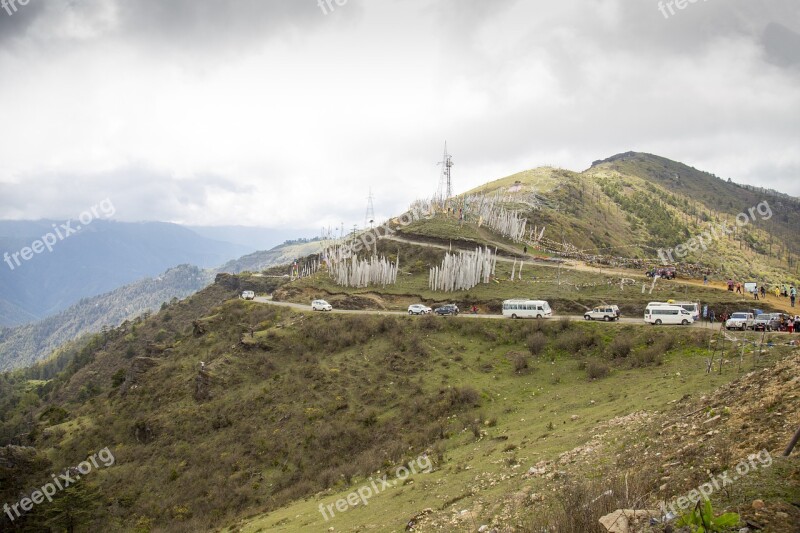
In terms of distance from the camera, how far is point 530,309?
42469mm

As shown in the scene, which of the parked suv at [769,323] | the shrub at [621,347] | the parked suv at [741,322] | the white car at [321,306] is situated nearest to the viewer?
the parked suv at [769,323]

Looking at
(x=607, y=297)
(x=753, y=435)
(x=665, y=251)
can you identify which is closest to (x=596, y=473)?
(x=753, y=435)

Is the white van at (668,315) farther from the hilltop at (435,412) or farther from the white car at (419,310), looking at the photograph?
the white car at (419,310)

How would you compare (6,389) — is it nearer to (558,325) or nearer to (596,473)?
(558,325)

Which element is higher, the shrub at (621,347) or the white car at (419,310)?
the white car at (419,310)

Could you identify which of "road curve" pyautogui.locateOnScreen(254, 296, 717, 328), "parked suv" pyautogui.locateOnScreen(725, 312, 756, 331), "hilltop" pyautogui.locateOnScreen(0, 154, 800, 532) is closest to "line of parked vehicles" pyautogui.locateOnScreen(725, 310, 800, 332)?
"parked suv" pyautogui.locateOnScreen(725, 312, 756, 331)

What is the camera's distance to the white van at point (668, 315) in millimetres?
35062

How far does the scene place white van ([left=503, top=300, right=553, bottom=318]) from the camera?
138 ft

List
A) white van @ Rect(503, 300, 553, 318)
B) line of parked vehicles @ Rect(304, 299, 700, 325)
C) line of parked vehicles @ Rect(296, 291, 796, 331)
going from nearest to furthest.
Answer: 1. line of parked vehicles @ Rect(296, 291, 796, 331)
2. line of parked vehicles @ Rect(304, 299, 700, 325)
3. white van @ Rect(503, 300, 553, 318)

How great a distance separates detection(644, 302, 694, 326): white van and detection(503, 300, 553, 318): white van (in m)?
8.75

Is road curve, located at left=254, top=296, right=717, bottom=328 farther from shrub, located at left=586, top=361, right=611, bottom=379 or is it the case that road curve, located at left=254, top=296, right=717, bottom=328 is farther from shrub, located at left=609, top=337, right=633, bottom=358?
shrub, located at left=586, top=361, right=611, bottom=379

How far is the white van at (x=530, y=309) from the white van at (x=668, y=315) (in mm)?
8750

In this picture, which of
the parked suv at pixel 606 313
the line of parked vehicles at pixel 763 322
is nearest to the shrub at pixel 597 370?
the parked suv at pixel 606 313

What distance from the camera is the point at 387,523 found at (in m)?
16.8
